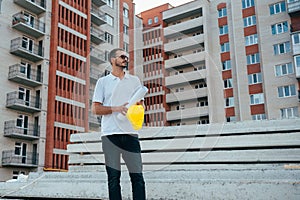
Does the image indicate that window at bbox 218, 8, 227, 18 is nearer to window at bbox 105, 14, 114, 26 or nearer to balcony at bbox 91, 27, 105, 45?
window at bbox 105, 14, 114, 26

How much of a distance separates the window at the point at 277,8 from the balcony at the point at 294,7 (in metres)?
1.81

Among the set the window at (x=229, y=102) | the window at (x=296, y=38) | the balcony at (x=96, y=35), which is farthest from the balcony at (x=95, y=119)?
the window at (x=229, y=102)

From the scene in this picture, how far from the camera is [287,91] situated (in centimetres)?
3212

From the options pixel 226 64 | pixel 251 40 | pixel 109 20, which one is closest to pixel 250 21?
pixel 251 40

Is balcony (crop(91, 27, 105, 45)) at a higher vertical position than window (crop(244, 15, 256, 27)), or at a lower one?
lower

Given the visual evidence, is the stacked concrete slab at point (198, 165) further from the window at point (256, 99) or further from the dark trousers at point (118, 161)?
the window at point (256, 99)

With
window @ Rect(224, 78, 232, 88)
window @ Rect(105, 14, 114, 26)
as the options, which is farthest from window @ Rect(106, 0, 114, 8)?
Answer: window @ Rect(224, 78, 232, 88)

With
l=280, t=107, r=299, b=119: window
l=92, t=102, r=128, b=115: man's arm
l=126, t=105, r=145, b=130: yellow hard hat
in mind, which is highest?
l=280, t=107, r=299, b=119: window

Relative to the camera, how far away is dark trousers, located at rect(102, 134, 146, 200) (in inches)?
120

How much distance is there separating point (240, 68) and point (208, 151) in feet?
106

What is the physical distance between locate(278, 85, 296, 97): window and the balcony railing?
74.5 ft

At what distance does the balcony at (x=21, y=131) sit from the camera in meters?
27.2

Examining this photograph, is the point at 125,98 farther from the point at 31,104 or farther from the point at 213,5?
the point at 213,5

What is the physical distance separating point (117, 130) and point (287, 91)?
3187 centimetres
